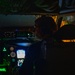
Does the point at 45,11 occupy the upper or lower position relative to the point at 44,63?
upper

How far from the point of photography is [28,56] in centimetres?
398

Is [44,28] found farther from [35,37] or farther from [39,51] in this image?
[35,37]

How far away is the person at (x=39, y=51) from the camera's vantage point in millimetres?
3498

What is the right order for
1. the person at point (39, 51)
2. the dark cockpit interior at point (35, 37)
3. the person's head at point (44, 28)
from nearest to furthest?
1. the person at point (39, 51)
2. the dark cockpit interior at point (35, 37)
3. the person's head at point (44, 28)

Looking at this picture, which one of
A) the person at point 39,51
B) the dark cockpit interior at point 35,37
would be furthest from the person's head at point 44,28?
the dark cockpit interior at point 35,37

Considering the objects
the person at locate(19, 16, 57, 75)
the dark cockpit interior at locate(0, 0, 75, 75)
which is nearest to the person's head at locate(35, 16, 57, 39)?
the person at locate(19, 16, 57, 75)

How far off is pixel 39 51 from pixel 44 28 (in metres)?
0.43

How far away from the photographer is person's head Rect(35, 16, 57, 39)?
408 centimetres

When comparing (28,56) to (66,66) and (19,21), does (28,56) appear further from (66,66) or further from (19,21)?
(19,21)

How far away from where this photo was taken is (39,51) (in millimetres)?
3844

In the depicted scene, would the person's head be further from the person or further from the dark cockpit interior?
the dark cockpit interior

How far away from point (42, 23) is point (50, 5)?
1496mm

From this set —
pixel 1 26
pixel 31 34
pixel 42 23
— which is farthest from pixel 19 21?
pixel 42 23

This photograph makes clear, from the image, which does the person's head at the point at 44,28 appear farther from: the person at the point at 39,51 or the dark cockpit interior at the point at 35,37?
the dark cockpit interior at the point at 35,37
